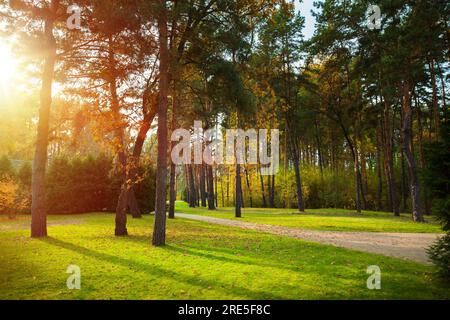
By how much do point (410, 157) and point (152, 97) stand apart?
16242mm

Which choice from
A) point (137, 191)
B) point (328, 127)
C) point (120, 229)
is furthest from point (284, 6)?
point (328, 127)

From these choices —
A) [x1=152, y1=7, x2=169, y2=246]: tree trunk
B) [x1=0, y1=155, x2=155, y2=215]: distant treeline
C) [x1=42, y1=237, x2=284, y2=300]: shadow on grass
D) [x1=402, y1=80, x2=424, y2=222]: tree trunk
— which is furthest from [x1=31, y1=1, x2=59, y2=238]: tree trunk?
[x1=402, y1=80, x2=424, y2=222]: tree trunk

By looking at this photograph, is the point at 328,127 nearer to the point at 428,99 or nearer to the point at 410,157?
the point at 428,99

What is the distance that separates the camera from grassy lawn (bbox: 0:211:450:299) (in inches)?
205

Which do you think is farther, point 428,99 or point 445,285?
point 428,99

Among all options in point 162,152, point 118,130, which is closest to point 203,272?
point 162,152

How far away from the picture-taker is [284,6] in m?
11.1

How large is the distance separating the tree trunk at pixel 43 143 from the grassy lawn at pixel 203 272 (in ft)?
4.02

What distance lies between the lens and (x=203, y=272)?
659 cm

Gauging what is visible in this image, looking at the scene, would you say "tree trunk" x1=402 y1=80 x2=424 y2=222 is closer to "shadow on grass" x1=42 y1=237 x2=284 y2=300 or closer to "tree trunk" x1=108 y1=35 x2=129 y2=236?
"shadow on grass" x1=42 y1=237 x2=284 y2=300

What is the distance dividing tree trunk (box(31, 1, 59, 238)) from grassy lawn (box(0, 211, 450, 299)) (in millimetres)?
1226

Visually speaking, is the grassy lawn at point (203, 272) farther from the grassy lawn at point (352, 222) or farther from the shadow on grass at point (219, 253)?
the grassy lawn at point (352, 222)

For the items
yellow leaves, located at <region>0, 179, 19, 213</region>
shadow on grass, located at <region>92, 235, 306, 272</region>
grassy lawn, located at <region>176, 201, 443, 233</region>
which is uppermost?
yellow leaves, located at <region>0, 179, 19, 213</region>
